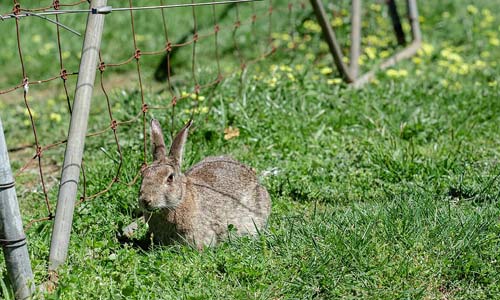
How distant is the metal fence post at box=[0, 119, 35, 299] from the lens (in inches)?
138

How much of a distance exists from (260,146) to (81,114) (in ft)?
6.77

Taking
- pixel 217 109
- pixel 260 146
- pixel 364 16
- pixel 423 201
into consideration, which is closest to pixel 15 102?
pixel 217 109

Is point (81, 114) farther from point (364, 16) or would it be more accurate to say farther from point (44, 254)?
point (364, 16)

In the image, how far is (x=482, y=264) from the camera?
12.5ft

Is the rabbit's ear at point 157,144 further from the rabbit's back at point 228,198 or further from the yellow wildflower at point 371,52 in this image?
the yellow wildflower at point 371,52

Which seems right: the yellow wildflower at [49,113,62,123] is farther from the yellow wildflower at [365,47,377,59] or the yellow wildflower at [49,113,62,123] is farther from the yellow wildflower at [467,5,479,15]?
the yellow wildflower at [467,5,479,15]

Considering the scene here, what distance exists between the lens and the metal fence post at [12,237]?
3.50 m

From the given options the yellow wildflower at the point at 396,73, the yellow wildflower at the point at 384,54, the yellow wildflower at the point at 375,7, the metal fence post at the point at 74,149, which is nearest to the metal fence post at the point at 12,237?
the metal fence post at the point at 74,149

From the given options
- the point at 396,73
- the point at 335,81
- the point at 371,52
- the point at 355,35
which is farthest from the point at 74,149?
the point at 371,52

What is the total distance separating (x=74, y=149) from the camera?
404 centimetres

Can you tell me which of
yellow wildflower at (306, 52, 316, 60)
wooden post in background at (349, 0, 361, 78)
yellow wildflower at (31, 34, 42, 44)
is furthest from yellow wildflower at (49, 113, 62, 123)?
wooden post in background at (349, 0, 361, 78)

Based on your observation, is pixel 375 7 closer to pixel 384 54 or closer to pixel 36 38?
pixel 384 54

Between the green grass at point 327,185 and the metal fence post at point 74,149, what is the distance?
0.42 ft

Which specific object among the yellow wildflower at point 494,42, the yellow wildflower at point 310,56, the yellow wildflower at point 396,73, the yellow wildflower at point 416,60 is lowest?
the yellow wildflower at point 494,42
